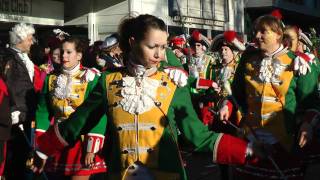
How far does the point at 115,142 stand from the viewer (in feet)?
10.5

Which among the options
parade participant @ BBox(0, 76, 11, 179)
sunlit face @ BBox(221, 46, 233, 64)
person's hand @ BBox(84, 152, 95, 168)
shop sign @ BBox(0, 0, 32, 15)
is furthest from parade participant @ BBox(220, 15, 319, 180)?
shop sign @ BBox(0, 0, 32, 15)

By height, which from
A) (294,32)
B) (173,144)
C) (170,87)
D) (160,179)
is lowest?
(160,179)

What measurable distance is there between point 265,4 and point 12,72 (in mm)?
20443

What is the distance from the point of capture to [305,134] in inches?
148

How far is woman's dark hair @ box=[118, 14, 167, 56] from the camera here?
122 inches

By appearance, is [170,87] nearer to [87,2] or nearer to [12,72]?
[12,72]

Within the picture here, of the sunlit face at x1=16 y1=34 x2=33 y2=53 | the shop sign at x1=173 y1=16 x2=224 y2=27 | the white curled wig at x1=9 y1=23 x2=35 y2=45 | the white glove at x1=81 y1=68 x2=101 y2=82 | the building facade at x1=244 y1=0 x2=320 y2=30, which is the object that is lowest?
the white glove at x1=81 y1=68 x2=101 y2=82

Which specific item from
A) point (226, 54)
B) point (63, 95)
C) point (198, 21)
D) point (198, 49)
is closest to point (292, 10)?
point (198, 21)

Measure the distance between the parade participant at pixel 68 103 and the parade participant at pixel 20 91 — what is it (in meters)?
0.48

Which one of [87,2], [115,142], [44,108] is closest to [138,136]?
[115,142]

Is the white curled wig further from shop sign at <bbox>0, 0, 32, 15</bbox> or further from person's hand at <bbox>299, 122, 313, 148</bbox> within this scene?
shop sign at <bbox>0, 0, 32, 15</bbox>

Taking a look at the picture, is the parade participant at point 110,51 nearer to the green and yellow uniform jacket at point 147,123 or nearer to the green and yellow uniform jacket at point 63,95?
the green and yellow uniform jacket at point 63,95

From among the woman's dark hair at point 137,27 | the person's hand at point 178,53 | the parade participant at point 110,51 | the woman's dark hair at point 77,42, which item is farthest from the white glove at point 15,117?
the person's hand at point 178,53

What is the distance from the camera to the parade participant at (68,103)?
4734mm
